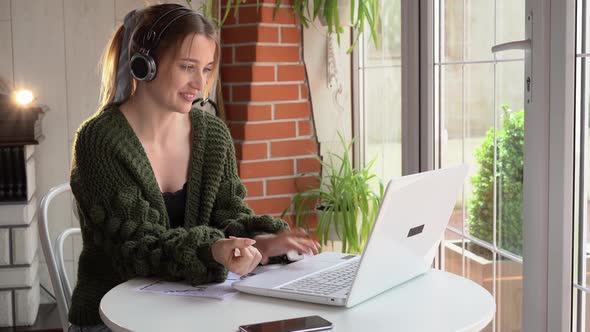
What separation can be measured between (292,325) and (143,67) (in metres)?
0.83

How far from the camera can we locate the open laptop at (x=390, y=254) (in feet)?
4.79

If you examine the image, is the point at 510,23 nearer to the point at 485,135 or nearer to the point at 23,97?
the point at 485,135

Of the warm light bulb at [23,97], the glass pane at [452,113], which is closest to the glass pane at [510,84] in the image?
the glass pane at [452,113]

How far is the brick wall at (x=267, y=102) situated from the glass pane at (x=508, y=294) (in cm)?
138

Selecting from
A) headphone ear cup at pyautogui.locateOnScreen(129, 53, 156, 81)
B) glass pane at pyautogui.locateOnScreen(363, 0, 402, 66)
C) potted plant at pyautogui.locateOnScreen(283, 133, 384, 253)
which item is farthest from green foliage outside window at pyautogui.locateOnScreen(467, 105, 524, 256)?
headphone ear cup at pyautogui.locateOnScreen(129, 53, 156, 81)

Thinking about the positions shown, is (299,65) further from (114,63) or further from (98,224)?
(98,224)

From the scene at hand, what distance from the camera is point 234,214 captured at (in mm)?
2090

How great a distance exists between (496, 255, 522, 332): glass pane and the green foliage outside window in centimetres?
5

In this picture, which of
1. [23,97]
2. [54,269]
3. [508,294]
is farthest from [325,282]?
[23,97]

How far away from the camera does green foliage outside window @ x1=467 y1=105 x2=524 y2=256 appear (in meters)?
2.32

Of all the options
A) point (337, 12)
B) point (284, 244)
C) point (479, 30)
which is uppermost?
point (337, 12)

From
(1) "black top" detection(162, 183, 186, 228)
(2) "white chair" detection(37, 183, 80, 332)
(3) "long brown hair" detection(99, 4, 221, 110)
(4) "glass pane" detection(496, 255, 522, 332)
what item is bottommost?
(4) "glass pane" detection(496, 255, 522, 332)

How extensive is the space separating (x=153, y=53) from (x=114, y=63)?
18cm

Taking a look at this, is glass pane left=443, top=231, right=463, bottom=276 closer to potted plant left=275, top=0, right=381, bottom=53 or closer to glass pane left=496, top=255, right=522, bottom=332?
glass pane left=496, top=255, right=522, bottom=332
